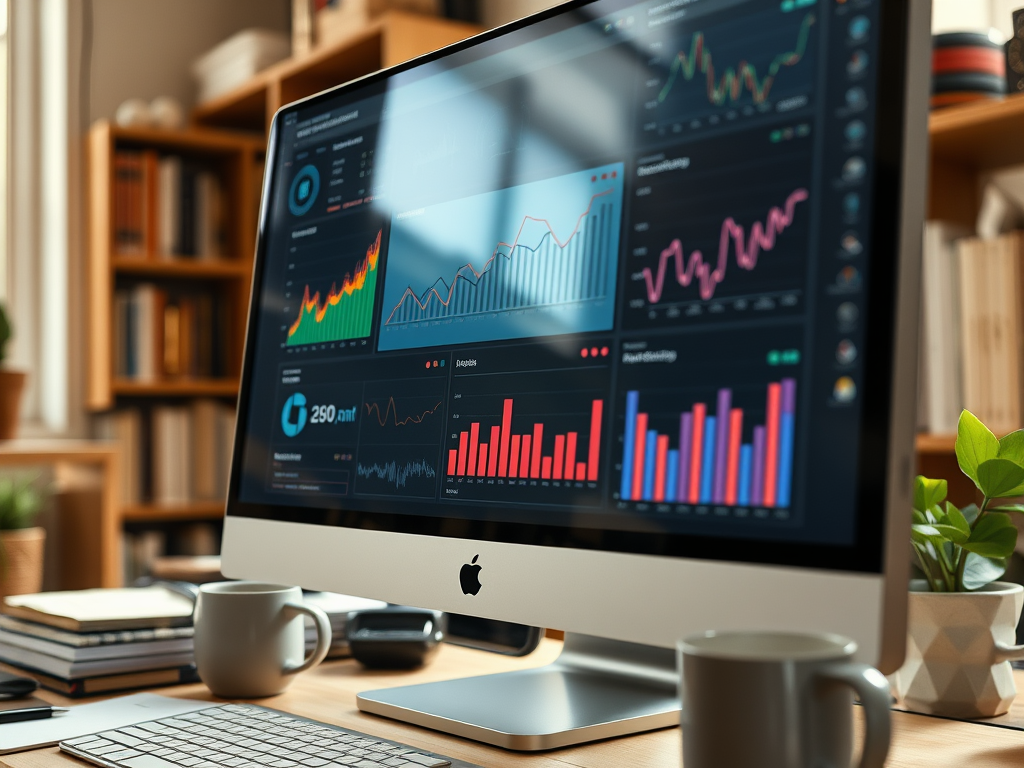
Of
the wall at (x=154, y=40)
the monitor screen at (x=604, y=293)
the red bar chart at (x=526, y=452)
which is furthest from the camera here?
the wall at (x=154, y=40)

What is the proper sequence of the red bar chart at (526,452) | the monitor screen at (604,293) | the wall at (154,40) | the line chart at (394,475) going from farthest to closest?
the wall at (154,40), the line chart at (394,475), the red bar chart at (526,452), the monitor screen at (604,293)

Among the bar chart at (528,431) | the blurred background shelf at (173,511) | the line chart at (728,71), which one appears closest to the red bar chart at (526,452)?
the bar chart at (528,431)

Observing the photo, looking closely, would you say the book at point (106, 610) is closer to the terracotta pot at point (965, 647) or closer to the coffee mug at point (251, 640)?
the coffee mug at point (251, 640)

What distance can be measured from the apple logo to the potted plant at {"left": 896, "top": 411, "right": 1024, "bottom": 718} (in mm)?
305

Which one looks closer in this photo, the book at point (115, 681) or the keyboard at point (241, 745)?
the keyboard at point (241, 745)

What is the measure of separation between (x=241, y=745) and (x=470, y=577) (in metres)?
0.19

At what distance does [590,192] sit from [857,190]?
21cm

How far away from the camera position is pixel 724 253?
647 millimetres

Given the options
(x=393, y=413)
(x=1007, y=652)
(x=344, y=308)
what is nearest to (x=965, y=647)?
(x=1007, y=652)

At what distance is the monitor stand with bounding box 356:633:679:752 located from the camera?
27.7 inches

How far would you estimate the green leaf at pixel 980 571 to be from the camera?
0.74 metres

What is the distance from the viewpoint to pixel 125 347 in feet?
9.46

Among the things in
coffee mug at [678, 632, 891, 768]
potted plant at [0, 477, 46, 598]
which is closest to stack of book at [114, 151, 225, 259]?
potted plant at [0, 477, 46, 598]

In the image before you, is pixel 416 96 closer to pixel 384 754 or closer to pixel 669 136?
pixel 669 136
